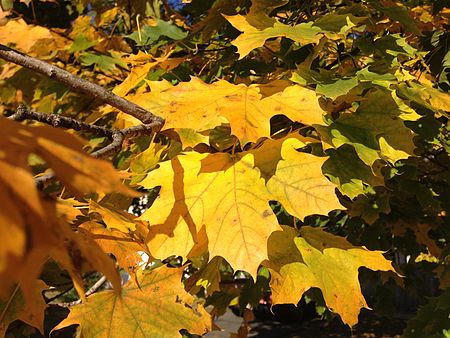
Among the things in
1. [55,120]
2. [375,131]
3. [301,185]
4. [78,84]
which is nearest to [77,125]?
[55,120]

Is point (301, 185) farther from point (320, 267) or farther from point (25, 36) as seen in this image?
point (25, 36)

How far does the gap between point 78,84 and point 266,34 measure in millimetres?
441

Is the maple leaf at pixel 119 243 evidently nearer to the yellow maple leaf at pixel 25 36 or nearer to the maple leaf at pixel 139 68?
the maple leaf at pixel 139 68

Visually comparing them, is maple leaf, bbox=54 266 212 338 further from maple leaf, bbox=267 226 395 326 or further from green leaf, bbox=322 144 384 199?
green leaf, bbox=322 144 384 199

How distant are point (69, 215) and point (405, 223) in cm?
197

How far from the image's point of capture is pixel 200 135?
1.21 metres

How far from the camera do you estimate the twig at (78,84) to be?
1044mm

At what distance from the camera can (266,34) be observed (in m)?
1.25

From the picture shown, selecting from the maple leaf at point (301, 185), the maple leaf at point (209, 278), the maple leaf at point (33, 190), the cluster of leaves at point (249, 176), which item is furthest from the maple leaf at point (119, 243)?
the maple leaf at point (33, 190)

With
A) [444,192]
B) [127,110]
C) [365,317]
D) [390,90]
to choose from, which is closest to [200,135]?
[127,110]

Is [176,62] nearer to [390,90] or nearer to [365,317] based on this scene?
[390,90]

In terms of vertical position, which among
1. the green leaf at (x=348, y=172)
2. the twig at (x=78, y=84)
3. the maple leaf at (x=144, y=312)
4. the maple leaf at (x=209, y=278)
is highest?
the twig at (x=78, y=84)

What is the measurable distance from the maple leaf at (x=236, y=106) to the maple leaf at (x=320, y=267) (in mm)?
247

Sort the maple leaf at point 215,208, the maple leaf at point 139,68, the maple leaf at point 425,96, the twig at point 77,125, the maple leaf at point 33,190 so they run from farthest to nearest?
the maple leaf at point 139,68 < the maple leaf at point 425,96 < the maple leaf at point 215,208 < the twig at point 77,125 < the maple leaf at point 33,190
